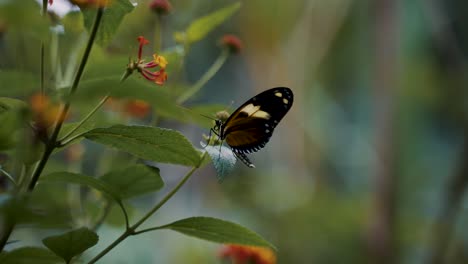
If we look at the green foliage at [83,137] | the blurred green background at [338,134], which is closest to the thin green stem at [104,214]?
the green foliage at [83,137]

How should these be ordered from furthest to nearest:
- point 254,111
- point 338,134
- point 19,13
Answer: point 338,134 → point 254,111 → point 19,13

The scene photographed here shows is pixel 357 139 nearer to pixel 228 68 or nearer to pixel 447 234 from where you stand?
pixel 228 68

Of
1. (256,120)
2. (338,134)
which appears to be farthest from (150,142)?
(338,134)

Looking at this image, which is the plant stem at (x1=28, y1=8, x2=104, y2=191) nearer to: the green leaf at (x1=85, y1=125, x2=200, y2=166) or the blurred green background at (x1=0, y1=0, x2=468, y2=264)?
the green leaf at (x1=85, y1=125, x2=200, y2=166)

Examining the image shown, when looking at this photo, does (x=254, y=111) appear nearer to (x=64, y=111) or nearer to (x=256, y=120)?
(x=256, y=120)

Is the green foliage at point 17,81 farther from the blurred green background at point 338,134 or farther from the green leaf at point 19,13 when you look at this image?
the blurred green background at point 338,134

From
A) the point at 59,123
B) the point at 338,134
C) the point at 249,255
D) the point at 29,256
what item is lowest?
the point at 338,134

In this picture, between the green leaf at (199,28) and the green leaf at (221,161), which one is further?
the green leaf at (199,28)

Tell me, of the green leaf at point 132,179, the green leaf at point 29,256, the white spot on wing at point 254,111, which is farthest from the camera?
the white spot on wing at point 254,111
